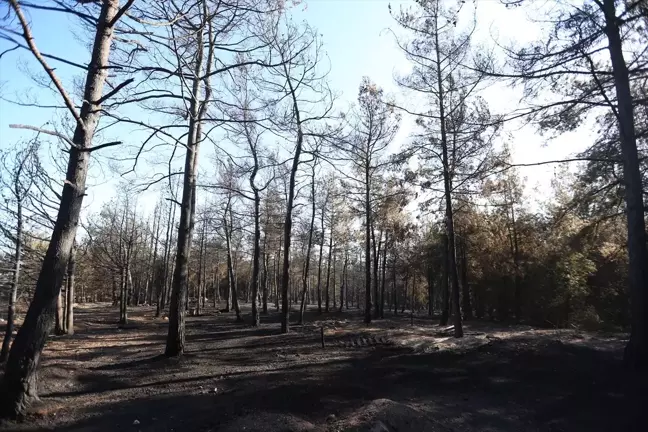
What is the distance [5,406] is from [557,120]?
12.6 m

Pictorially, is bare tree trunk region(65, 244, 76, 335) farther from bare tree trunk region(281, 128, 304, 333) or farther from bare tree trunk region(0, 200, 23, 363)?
bare tree trunk region(281, 128, 304, 333)

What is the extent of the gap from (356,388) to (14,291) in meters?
10.2

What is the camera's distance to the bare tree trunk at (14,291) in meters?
10.9

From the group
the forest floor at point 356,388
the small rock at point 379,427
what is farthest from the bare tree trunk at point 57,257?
the small rock at point 379,427

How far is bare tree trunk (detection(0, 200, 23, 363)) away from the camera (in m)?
10.9

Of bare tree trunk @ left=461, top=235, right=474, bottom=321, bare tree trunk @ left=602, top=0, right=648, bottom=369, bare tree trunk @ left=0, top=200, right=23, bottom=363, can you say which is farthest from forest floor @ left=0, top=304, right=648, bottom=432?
bare tree trunk @ left=461, top=235, right=474, bottom=321

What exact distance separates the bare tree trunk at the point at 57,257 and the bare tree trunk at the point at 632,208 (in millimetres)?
10268

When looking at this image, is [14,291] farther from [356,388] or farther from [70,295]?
[356,388]

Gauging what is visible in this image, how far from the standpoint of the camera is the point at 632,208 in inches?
345

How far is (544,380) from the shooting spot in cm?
857

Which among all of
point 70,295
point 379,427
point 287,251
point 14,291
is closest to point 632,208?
point 379,427

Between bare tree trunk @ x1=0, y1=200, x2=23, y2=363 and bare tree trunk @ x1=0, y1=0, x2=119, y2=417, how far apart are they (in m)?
6.89

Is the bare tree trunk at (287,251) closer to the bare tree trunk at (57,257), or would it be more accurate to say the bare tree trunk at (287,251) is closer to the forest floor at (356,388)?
the forest floor at (356,388)

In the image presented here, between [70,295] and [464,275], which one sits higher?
[464,275]
